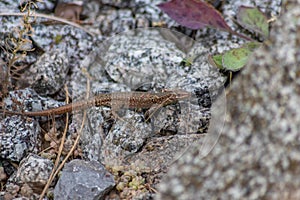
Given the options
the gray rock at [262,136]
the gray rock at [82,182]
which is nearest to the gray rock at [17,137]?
the gray rock at [82,182]

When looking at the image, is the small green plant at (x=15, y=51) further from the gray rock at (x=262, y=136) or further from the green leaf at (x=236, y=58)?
the gray rock at (x=262, y=136)

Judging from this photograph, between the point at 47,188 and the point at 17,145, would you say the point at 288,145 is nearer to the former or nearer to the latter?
the point at 47,188

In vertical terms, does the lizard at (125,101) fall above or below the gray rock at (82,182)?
above

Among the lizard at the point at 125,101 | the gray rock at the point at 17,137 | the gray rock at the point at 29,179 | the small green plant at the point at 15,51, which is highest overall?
the small green plant at the point at 15,51

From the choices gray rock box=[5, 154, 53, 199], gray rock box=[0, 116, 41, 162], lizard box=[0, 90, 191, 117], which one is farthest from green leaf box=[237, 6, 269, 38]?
gray rock box=[5, 154, 53, 199]

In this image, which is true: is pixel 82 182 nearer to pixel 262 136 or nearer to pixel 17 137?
pixel 17 137

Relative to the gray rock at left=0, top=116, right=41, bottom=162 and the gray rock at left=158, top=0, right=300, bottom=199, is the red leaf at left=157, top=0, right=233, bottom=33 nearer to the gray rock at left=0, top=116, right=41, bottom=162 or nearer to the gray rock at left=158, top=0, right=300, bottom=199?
the gray rock at left=0, top=116, right=41, bottom=162

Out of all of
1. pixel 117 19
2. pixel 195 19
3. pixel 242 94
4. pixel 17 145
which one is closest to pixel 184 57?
pixel 195 19

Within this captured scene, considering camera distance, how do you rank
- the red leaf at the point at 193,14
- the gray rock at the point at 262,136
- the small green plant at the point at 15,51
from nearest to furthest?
the gray rock at the point at 262,136, the small green plant at the point at 15,51, the red leaf at the point at 193,14
